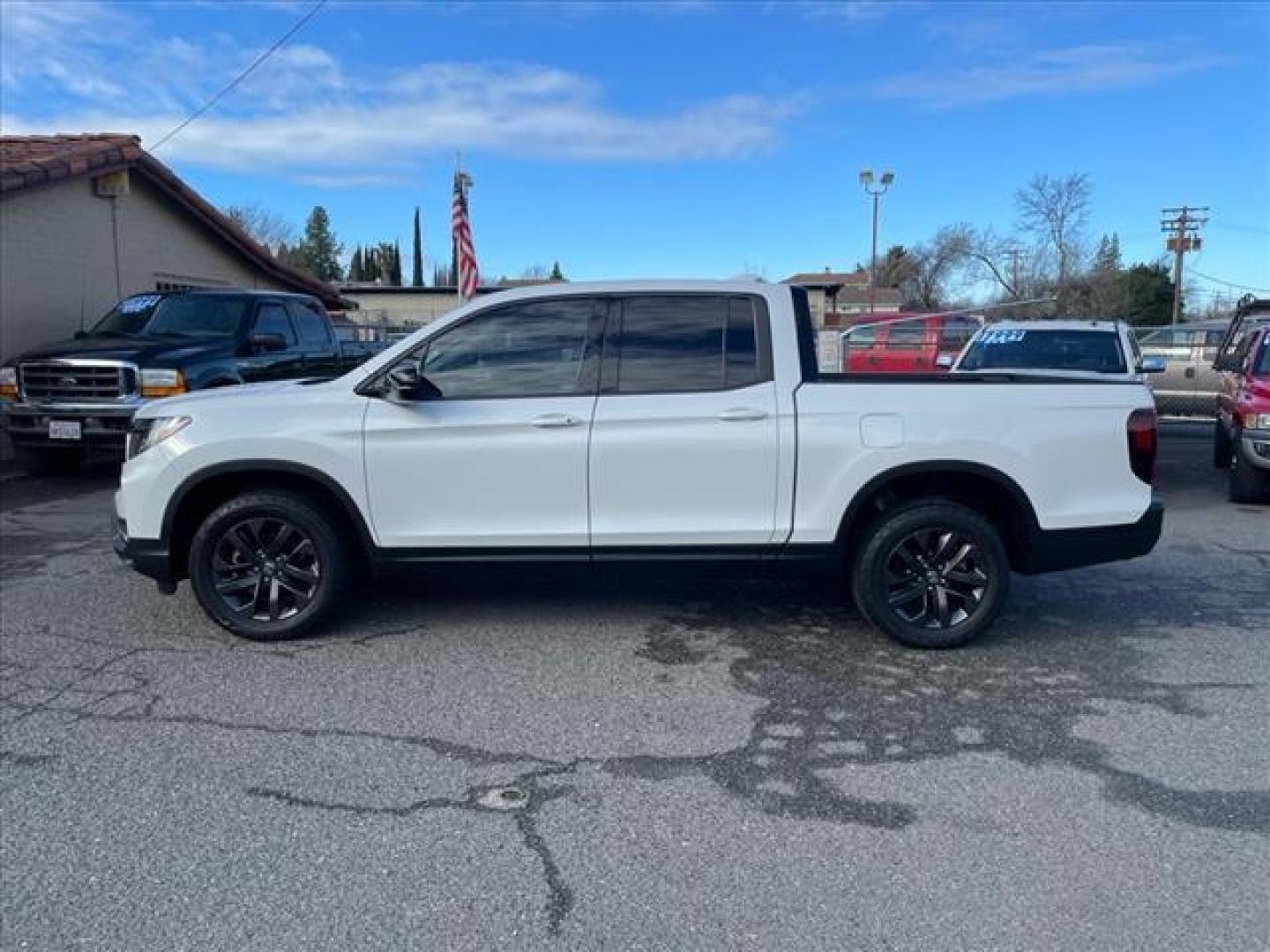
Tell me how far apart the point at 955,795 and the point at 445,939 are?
1897 mm

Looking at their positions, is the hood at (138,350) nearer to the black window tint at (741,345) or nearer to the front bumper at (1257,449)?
the black window tint at (741,345)

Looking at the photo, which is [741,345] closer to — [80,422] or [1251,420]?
[1251,420]

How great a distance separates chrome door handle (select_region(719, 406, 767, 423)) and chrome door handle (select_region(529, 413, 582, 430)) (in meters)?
0.73

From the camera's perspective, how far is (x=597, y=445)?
15.3 feet

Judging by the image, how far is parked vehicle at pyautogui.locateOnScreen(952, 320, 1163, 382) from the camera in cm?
980

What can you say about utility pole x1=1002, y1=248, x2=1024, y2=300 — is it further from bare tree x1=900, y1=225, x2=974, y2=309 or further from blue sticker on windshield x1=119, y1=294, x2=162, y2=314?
blue sticker on windshield x1=119, y1=294, x2=162, y2=314

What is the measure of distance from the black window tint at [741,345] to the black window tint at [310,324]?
8169mm

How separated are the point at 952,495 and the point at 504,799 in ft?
9.40

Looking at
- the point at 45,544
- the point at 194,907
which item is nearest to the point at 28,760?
the point at 194,907

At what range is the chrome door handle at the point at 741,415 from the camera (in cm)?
466

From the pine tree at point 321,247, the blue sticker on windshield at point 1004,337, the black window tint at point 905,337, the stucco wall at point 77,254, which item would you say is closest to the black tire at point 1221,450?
the blue sticker on windshield at point 1004,337

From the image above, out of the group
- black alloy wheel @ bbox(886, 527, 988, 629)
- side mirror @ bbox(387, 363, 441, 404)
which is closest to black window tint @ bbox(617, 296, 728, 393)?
side mirror @ bbox(387, 363, 441, 404)

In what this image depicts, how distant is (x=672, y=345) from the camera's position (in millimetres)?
4824

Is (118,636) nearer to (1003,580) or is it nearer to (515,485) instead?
(515,485)
